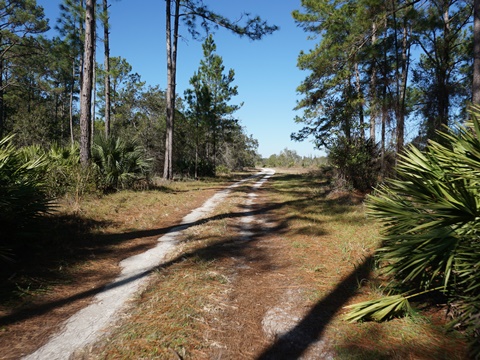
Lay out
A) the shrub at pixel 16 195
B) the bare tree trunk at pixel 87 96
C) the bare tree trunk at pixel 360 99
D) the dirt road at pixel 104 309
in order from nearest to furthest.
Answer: the dirt road at pixel 104 309, the shrub at pixel 16 195, the bare tree trunk at pixel 87 96, the bare tree trunk at pixel 360 99

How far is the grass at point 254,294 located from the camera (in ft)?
7.89

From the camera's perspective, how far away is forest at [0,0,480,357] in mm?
2719

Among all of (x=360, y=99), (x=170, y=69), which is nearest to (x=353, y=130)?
(x=360, y=99)

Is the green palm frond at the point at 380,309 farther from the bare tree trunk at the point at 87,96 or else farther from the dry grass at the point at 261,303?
the bare tree trunk at the point at 87,96

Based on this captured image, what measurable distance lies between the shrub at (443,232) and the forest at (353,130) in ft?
0.06

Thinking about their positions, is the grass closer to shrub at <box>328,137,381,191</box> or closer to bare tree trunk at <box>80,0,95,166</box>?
bare tree trunk at <box>80,0,95,166</box>

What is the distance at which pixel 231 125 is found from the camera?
2608 centimetres

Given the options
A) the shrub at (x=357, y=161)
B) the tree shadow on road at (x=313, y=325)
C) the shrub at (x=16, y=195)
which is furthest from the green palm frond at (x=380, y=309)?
the shrub at (x=357, y=161)

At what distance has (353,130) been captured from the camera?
1291 centimetres

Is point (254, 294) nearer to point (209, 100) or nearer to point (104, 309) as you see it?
point (104, 309)

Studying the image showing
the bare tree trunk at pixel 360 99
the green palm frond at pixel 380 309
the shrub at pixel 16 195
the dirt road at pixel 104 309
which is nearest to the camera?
the dirt road at pixel 104 309

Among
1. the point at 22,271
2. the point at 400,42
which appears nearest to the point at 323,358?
the point at 22,271

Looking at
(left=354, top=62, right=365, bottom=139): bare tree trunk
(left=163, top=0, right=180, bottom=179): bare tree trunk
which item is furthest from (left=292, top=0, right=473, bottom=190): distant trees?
(left=163, top=0, right=180, bottom=179): bare tree trunk

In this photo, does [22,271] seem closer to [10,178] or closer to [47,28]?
[10,178]
